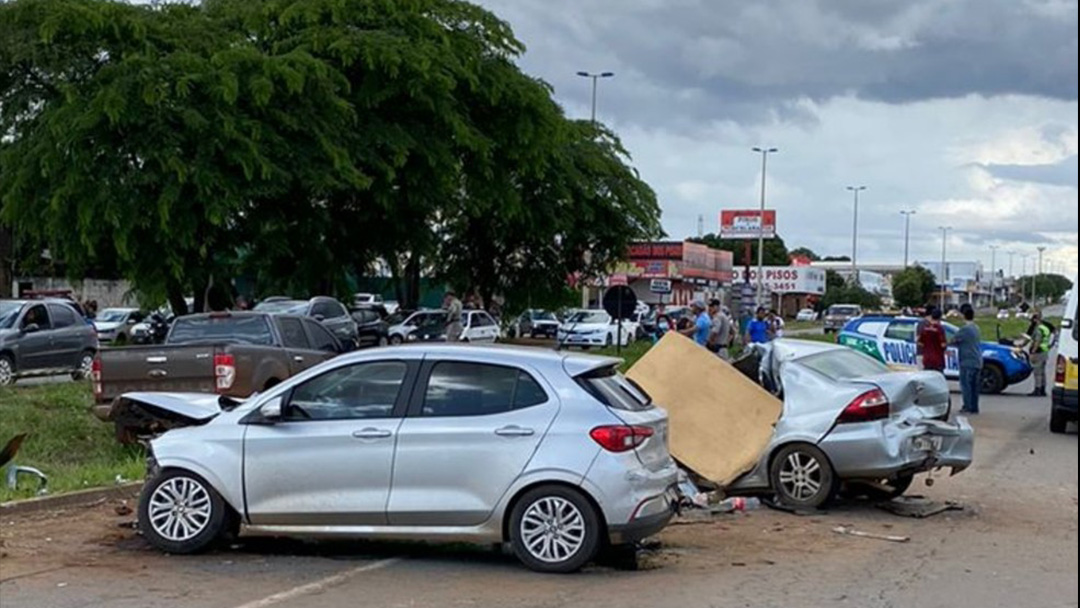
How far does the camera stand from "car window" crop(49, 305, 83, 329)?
24719 mm

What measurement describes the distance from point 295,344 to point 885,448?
29.8 ft

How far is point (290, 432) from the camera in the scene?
30.4ft

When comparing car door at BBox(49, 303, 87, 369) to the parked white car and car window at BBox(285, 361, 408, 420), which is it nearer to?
car window at BBox(285, 361, 408, 420)

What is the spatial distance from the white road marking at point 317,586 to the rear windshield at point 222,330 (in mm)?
8426

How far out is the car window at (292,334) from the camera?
58.9 ft

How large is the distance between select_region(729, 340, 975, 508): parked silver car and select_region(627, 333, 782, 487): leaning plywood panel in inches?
6.4

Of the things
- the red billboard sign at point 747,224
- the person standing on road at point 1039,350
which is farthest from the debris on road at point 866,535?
the red billboard sign at point 747,224

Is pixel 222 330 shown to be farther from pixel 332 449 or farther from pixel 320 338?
pixel 332 449

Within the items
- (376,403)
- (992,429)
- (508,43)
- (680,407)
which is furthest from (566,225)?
(376,403)

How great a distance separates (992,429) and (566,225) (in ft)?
84.7

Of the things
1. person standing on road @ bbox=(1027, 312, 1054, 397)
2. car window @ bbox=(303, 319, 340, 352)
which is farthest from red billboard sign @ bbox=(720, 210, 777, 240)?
car window @ bbox=(303, 319, 340, 352)

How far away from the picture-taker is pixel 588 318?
50750mm

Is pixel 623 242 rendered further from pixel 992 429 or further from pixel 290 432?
pixel 290 432

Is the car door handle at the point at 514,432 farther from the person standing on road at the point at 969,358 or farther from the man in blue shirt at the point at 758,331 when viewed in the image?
the man in blue shirt at the point at 758,331
